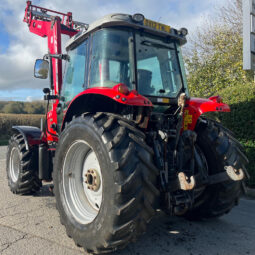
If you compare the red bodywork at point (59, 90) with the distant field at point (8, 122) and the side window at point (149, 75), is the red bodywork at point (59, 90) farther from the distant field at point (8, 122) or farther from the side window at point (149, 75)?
the distant field at point (8, 122)

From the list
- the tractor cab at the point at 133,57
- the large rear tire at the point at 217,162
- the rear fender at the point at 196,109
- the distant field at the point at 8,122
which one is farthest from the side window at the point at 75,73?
the distant field at the point at 8,122

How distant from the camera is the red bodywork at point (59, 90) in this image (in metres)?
2.62

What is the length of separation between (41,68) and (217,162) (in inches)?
→ 118

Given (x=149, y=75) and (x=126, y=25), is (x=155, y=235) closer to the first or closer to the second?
(x=149, y=75)

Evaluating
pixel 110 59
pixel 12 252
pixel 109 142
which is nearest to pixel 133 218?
pixel 109 142

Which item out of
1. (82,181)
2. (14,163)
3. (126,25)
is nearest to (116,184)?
(82,181)

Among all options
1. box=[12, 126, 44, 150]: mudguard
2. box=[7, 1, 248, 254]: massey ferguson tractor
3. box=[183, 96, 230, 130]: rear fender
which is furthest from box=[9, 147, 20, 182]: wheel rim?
box=[183, 96, 230, 130]: rear fender

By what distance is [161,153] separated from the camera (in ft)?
9.27

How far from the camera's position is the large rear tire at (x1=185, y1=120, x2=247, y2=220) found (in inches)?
129

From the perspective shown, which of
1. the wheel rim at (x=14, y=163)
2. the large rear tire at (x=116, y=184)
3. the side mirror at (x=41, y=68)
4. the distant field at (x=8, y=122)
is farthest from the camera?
the distant field at (x=8, y=122)

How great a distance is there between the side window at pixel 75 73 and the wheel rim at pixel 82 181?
3.28 ft

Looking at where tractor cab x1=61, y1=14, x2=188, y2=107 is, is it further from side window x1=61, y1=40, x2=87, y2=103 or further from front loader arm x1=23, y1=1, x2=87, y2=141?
front loader arm x1=23, y1=1, x2=87, y2=141

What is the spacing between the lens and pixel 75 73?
4.04 m

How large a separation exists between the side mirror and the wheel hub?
2.14 m
